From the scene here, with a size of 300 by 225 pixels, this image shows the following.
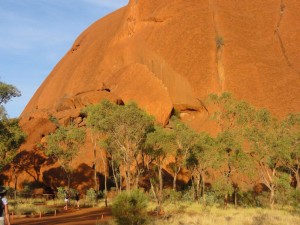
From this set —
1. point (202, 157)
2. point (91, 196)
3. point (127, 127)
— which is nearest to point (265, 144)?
point (202, 157)

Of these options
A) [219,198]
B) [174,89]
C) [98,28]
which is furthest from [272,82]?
[98,28]

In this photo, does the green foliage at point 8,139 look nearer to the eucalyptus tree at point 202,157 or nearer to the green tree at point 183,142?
the green tree at point 183,142

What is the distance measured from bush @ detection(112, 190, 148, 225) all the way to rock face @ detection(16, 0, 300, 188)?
96.0 ft

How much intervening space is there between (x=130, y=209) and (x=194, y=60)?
1469 inches

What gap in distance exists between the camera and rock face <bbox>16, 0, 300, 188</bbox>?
49.4 meters

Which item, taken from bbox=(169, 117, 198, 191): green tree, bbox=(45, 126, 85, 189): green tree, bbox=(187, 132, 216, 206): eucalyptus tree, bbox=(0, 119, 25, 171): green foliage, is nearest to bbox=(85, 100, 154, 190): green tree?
bbox=(169, 117, 198, 191): green tree

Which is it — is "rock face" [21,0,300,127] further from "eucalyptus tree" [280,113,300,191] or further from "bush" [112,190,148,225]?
"bush" [112,190,148,225]

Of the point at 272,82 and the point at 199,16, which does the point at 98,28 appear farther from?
the point at 272,82

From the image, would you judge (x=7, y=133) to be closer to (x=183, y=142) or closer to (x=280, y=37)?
(x=183, y=142)

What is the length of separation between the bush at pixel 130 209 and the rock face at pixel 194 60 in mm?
29246

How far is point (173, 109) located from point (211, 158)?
752 inches

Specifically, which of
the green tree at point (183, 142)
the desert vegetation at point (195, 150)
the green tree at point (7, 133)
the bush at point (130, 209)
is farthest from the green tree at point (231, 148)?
the green tree at point (7, 133)

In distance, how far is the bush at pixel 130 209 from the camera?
55.7 feet

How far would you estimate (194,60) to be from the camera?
172 ft
